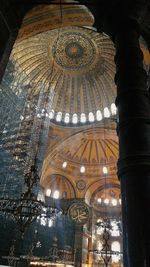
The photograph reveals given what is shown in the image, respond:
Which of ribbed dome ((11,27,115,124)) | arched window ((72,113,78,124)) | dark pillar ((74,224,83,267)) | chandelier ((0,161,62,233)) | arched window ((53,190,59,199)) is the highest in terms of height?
ribbed dome ((11,27,115,124))

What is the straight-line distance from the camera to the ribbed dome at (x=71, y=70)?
17.1m

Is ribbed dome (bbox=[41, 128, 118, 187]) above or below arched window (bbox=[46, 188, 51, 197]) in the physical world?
above

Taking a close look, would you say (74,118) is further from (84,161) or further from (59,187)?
(59,187)

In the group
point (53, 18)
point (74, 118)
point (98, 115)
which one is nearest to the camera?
point (53, 18)

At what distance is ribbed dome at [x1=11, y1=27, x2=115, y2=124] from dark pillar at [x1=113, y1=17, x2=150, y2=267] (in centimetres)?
1405

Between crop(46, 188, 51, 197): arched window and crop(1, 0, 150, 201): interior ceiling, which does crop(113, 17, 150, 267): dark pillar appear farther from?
crop(46, 188, 51, 197): arched window

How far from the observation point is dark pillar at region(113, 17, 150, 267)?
6.77 feet

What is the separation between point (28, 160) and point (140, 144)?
45.9 ft

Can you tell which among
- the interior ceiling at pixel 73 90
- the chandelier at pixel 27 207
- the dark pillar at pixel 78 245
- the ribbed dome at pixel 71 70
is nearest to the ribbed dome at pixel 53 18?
the chandelier at pixel 27 207

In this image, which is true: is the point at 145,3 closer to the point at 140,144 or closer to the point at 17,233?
the point at 140,144

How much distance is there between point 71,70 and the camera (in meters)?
19.4

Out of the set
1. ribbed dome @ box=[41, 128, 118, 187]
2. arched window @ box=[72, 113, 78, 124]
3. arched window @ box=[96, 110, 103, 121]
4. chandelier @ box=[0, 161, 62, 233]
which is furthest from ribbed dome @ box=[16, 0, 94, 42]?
arched window @ box=[72, 113, 78, 124]

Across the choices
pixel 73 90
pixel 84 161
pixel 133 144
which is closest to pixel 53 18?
pixel 133 144

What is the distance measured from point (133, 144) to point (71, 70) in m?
17.7
